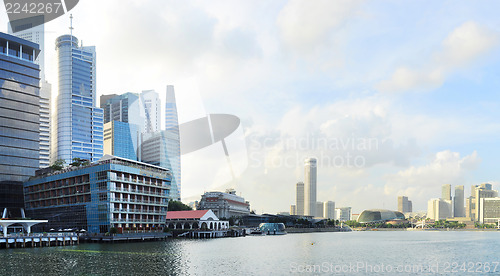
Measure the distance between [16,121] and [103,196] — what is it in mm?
69090

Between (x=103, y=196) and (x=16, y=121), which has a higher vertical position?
(x=16, y=121)

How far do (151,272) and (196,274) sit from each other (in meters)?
7.46

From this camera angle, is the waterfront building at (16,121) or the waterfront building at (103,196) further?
the waterfront building at (16,121)

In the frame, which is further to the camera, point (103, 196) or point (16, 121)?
point (16, 121)

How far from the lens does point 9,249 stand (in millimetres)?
109625

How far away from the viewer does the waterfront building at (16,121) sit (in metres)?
179

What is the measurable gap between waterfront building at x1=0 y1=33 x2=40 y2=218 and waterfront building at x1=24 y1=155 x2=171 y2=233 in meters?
11.2

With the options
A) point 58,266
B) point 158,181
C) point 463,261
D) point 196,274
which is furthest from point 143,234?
point 463,261

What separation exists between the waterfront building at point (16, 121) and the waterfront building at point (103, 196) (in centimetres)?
1115

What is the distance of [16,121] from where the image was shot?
600 feet

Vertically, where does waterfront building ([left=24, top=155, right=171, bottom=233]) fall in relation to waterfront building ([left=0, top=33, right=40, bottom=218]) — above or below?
below

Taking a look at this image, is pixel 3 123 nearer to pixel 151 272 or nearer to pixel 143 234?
pixel 143 234

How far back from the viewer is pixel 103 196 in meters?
143

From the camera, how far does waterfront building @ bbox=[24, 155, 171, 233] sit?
471 ft
